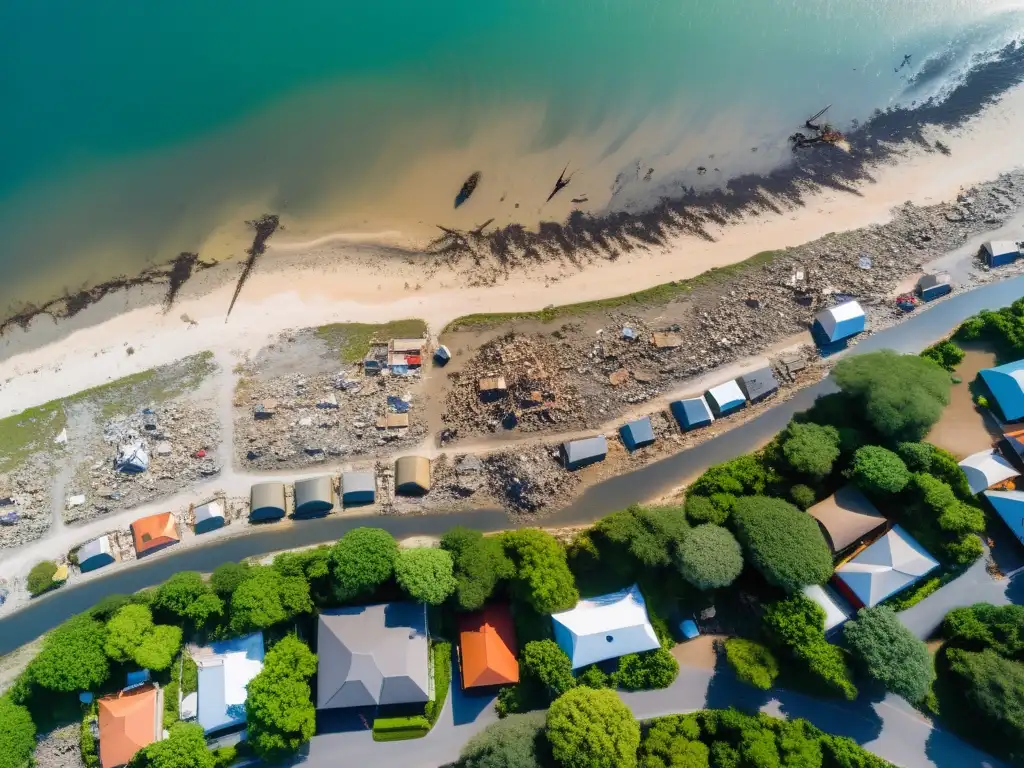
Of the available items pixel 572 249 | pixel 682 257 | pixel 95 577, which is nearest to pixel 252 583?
pixel 95 577

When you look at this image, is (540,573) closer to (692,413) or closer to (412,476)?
(412,476)

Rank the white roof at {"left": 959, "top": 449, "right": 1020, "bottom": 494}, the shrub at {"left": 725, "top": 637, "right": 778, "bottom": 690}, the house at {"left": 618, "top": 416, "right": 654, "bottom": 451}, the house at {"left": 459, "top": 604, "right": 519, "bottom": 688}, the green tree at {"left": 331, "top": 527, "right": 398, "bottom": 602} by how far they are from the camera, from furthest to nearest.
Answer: the house at {"left": 618, "top": 416, "right": 654, "bottom": 451}, the white roof at {"left": 959, "top": 449, "right": 1020, "bottom": 494}, the house at {"left": 459, "top": 604, "right": 519, "bottom": 688}, the green tree at {"left": 331, "top": 527, "right": 398, "bottom": 602}, the shrub at {"left": 725, "top": 637, "right": 778, "bottom": 690}

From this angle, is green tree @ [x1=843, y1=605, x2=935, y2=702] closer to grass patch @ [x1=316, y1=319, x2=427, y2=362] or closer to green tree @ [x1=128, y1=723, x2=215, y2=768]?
grass patch @ [x1=316, y1=319, x2=427, y2=362]

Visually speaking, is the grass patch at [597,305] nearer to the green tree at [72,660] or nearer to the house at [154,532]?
the house at [154,532]

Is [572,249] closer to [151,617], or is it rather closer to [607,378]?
[607,378]

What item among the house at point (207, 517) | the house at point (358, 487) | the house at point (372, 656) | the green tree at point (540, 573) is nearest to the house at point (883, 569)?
the green tree at point (540, 573)

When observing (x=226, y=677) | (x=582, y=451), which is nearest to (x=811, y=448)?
(x=582, y=451)

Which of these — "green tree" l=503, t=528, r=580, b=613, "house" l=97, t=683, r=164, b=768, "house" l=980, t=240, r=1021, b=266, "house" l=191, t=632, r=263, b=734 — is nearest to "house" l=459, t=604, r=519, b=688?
"green tree" l=503, t=528, r=580, b=613
